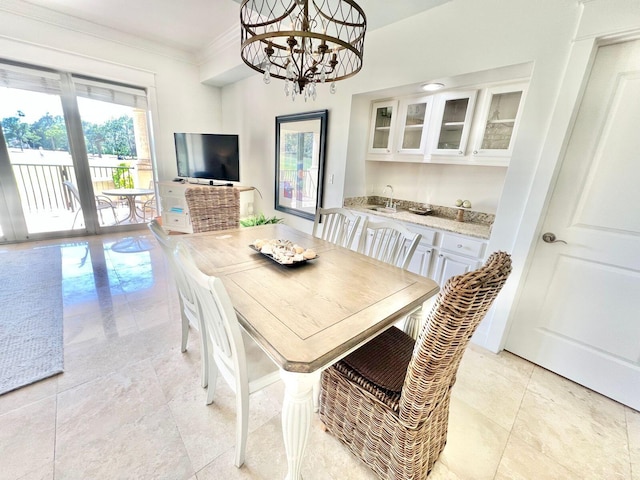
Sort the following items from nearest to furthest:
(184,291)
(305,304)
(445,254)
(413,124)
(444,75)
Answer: (305,304) → (184,291) → (444,75) → (445,254) → (413,124)

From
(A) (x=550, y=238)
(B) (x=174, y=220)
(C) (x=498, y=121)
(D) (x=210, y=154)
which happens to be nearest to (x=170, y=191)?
(B) (x=174, y=220)

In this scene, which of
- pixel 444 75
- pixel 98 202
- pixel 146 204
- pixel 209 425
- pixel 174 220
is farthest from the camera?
pixel 146 204

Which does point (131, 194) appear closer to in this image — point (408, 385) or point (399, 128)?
point (399, 128)

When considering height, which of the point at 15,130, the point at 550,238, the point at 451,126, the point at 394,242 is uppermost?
the point at 451,126

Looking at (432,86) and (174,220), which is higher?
(432,86)

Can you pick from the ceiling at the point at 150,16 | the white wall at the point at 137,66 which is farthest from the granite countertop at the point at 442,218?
the white wall at the point at 137,66

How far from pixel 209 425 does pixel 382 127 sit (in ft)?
9.64

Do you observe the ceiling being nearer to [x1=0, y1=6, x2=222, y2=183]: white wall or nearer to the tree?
[x1=0, y1=6, x2=222, y2=183]: white wall

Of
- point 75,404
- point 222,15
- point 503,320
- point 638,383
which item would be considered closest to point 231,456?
point 75,404

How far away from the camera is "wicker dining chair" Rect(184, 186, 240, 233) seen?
2312mm

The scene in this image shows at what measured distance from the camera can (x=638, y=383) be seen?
61.9 inches

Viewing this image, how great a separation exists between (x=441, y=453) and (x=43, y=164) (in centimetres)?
543

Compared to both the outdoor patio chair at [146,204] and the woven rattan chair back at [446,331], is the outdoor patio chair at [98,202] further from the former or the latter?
the woven rattan chair back at [446,331]

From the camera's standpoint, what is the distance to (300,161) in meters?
3.58
